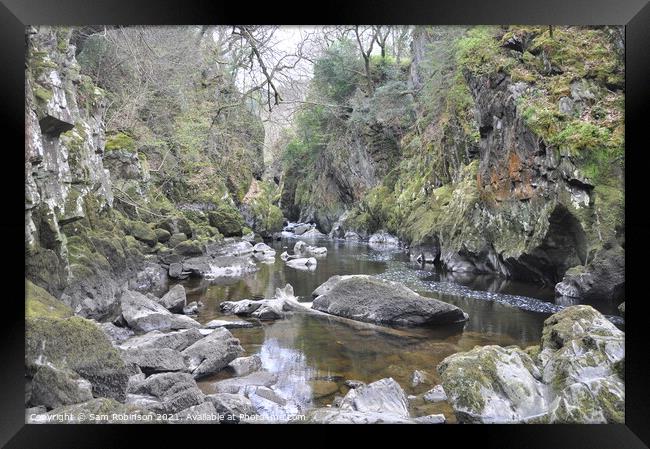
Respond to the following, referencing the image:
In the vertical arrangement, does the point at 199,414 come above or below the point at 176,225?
below

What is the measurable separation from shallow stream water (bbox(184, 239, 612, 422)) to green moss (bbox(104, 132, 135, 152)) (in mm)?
3357

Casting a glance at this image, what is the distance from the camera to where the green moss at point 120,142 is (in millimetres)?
10000

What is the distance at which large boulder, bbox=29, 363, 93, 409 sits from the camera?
3312mm

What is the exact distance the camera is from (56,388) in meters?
3.38

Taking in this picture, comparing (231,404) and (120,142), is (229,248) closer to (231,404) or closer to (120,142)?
(120,142)

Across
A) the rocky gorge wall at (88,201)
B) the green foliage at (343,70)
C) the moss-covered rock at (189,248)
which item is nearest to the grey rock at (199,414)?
the rocky gorge wall at (88,201)

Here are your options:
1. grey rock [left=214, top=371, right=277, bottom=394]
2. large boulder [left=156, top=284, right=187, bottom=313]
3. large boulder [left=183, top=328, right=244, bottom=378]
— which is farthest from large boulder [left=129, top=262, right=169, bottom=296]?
grey rock [left=214, top=371, right=277, bottom=394]

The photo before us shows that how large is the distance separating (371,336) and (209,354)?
2433 millimetres

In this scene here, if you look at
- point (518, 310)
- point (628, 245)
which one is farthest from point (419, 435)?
point (518, 310)

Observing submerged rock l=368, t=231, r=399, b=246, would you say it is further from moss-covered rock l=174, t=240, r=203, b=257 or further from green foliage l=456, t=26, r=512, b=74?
moss-covered rock l=174, t=240, r=203, b=257

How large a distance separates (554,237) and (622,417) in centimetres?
553

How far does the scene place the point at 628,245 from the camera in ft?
10.1

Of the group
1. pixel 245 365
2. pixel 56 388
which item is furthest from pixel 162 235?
pixel 56 388

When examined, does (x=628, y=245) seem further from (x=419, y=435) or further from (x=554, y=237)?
(x=554, y=237)
